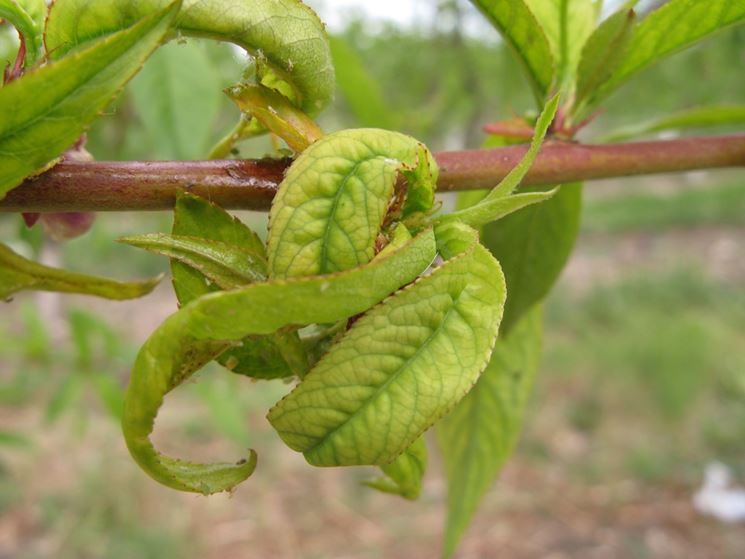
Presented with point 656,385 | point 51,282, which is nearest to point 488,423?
point 51,282

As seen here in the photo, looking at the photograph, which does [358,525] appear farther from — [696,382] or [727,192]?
[727,192]

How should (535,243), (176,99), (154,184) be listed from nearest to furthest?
(154,184), (535,243), (176,99)

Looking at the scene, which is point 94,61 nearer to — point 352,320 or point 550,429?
point 352,320

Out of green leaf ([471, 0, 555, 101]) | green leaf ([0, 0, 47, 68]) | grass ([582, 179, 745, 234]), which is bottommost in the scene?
green leaf ([0, 0, 47, 68])

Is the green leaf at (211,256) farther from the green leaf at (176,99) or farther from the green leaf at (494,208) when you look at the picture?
the green leaf at (176,99)

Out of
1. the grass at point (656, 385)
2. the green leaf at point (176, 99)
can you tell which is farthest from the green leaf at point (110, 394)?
the grass at point (656, 385)

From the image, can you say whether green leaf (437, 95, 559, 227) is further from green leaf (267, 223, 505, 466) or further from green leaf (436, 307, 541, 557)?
green leaf (436, 307, 541, 557)

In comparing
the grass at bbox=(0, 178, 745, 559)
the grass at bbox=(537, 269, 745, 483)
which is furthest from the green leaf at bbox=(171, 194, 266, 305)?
the grass at bbox=(537, 269, 745, 483)

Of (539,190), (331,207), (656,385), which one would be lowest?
(331,207)
